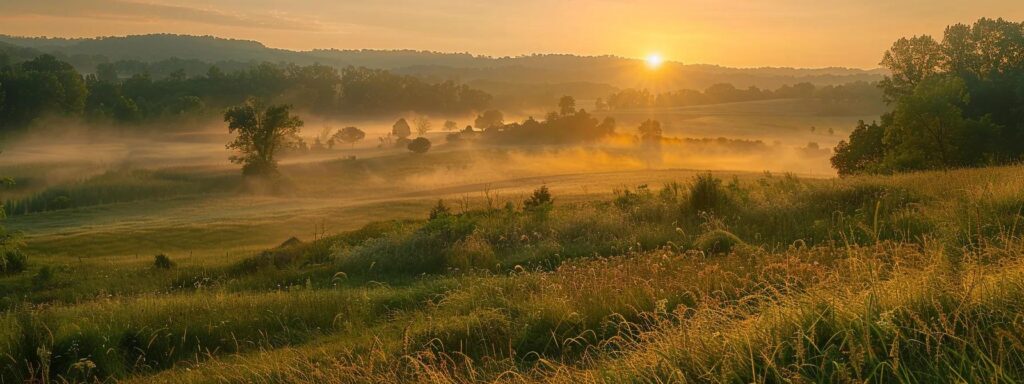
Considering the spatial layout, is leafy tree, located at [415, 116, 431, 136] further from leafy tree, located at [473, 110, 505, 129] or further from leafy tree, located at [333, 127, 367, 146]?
leafy tree, located at [333, 127, 367, 146]

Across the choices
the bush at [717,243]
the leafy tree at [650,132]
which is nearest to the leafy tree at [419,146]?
the leafy tree at [650,132]

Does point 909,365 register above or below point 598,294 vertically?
above

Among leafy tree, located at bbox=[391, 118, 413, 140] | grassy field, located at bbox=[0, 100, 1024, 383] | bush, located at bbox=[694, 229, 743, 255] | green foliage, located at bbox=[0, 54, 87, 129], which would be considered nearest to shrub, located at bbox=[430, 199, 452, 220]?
grassy field, located at bbox=[0, 100, 1024, 383]

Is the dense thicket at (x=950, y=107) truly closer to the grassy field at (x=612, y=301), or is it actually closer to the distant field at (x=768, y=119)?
the grassy field at (x=612, y=301)

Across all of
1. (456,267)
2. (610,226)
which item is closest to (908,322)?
(456,267)

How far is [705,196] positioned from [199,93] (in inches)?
6431

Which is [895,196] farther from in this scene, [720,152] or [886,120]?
[720,152]

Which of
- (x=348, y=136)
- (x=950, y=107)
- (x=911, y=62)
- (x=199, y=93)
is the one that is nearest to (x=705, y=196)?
(x=950, y=107)

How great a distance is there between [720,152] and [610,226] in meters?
112

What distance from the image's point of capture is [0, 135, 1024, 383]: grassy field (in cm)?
420

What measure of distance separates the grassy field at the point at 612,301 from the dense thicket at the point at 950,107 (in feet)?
43.8

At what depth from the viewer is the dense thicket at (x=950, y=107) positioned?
34625 mm

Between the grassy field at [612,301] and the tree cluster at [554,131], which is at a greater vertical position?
the grassy field at [612,301]

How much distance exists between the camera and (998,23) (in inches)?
2032
